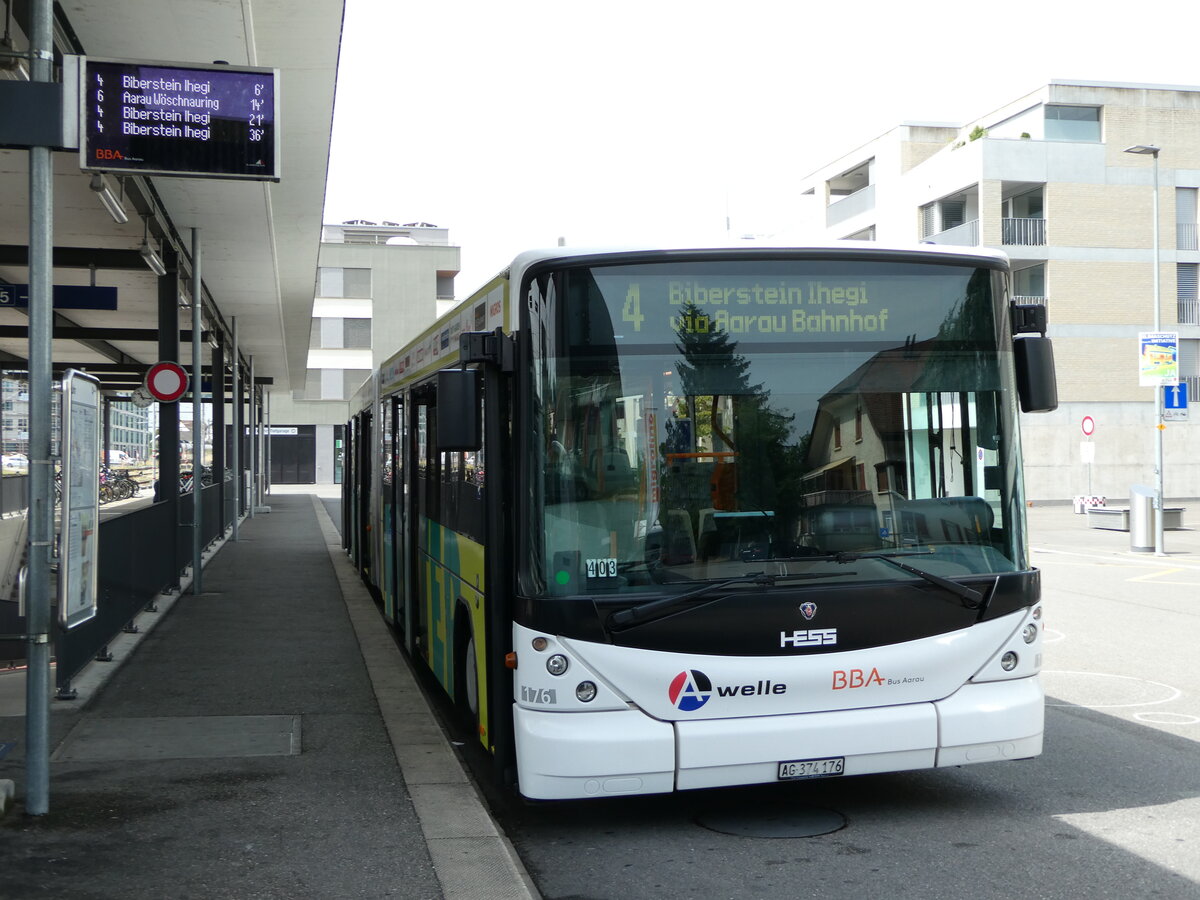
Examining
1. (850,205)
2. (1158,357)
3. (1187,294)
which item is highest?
(850,205)

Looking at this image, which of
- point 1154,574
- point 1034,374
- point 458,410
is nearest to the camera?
point 458,410

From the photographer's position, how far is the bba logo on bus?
554cm

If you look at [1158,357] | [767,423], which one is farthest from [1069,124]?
[767,423]

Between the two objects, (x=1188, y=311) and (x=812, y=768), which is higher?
(x=1188, y=311)

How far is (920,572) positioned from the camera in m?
5.83

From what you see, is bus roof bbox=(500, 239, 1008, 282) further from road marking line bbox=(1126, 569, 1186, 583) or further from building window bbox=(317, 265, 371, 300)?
building window bbox=(317, 265, 371, 300)

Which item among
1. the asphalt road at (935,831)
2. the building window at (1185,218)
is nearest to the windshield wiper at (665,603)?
the asphalt road at (935,831)

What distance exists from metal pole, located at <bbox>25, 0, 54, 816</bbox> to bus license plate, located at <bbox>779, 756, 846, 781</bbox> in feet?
11.1

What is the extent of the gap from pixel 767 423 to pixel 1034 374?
→ 143 cm

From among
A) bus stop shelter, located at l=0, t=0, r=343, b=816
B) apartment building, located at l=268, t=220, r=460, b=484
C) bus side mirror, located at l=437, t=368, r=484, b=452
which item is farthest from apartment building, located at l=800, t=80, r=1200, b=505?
bus side mirror, located at l=437, t=368, r=484, b=452

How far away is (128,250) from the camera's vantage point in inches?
674

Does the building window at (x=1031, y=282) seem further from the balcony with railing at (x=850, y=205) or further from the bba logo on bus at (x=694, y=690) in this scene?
the bba logo on bus at (x=694, y=690)

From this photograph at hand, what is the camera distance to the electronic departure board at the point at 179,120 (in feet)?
24.6

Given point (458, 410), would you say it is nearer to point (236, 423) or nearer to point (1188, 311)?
point (236, 423)
